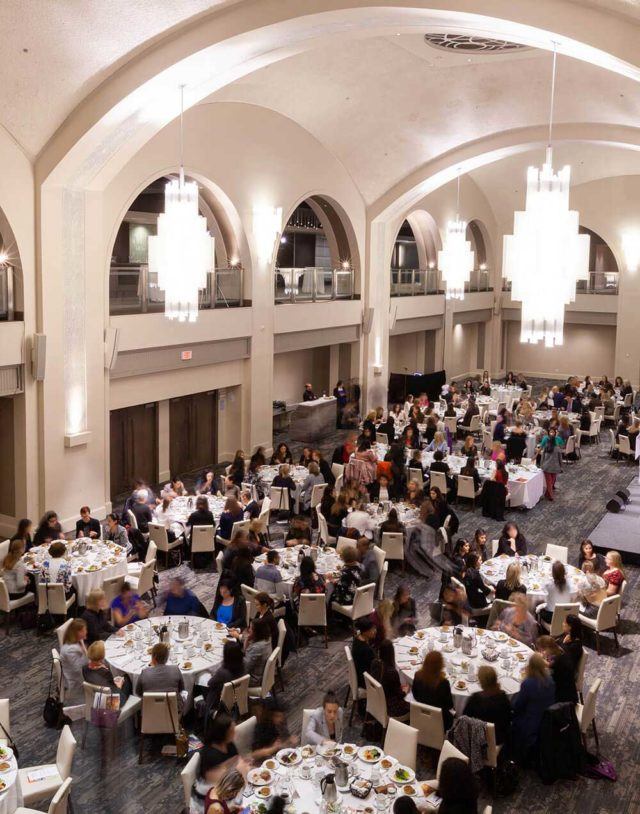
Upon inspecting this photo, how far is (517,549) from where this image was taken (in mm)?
11156

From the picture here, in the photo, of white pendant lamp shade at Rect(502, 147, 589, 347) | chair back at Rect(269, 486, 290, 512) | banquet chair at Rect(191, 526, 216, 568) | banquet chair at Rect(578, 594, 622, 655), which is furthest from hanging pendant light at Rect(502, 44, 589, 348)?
chair back at Rect(269, 486, 290, 512)

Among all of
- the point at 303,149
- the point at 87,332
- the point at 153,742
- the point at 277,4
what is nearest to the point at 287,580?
the point at 153,742

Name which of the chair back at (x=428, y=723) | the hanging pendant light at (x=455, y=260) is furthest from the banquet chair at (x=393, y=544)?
the hanging pendant light at (x=455, y=260)

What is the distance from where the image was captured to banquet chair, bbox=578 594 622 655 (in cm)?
966

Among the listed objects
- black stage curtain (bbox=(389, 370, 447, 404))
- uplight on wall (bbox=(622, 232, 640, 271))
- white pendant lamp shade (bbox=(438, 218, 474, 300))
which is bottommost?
black stage curtain (bbox=(389, 370, 447, 404))

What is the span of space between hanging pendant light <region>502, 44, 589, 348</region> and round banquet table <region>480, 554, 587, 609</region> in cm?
321

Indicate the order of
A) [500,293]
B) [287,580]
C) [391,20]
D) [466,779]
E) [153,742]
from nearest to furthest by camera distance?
[466,779] → [153,742] → [287,580] → [391,20] → [500,293]

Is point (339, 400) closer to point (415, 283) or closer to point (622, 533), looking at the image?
point (415, 283)

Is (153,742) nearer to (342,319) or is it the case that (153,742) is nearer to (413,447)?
(413,447)

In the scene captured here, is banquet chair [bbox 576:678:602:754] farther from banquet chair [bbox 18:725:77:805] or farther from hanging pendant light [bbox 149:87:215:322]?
hanging pendant light [bbox 149:87:215:322]

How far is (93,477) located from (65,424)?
3.73 ft

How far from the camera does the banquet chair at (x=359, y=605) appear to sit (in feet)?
33.0

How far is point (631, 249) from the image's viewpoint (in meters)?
28.5

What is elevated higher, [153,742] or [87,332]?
[87,332]
